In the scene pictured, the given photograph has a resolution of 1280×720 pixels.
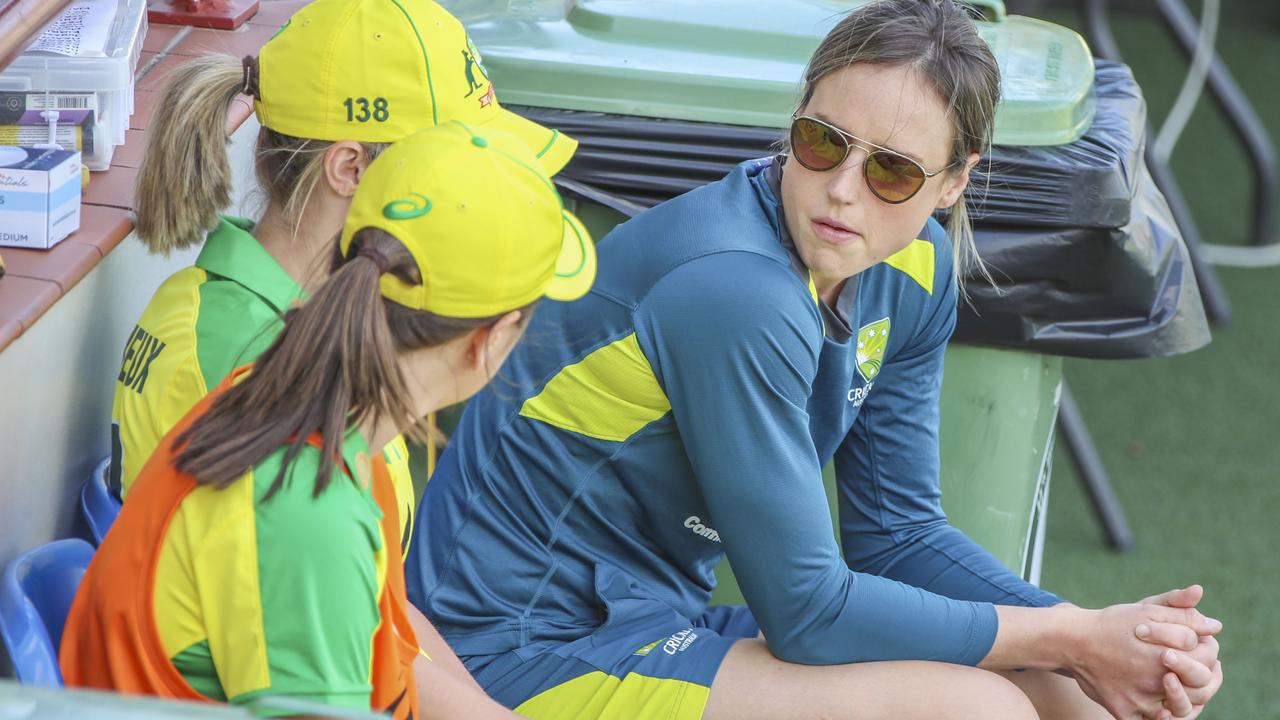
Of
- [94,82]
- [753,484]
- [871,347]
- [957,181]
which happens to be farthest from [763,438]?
[94,82]

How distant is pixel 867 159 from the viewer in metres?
1.73

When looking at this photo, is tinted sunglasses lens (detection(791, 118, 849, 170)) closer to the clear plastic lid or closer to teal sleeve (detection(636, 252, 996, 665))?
teal sleeve (detection(636, 252, 996, 665))

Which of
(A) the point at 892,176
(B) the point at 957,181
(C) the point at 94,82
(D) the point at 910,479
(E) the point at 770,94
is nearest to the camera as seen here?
(A) the point at 892,176

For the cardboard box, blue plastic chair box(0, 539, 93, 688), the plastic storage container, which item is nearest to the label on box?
the plastic storage container

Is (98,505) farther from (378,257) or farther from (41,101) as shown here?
(378,257)

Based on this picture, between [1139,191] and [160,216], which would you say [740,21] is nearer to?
[1139,191]

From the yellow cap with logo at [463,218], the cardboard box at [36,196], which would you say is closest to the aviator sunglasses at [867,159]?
the yellow cap with logo at [463,218]

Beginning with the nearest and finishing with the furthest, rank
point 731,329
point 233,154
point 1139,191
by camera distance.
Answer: point 731,329
point 233,154
point 1139,191

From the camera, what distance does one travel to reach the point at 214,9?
8.34 ft

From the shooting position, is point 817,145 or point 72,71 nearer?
point 817,145

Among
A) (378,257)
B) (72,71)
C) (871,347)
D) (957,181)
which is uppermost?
(378,257)

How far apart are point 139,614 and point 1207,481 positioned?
3071mm

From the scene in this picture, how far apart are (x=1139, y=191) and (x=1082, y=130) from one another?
144 mm

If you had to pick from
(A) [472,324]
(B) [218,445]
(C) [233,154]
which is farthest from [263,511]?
(C) [233,154]
